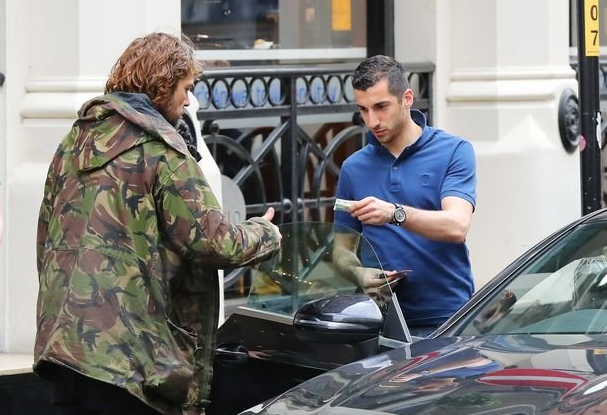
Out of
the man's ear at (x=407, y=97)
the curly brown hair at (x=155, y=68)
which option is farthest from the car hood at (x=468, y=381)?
the man's ear at (x=407, y=97)

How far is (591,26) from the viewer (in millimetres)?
7188

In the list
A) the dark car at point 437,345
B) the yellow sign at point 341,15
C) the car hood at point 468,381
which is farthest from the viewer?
the yellow sign at point 341,15

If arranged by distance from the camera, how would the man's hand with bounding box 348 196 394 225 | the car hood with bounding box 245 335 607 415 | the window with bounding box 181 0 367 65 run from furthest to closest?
1. the window with bounding box 181 0 367 65
2. the man's hand with bounding box 348 196 394 225
3. the car hood with bounding box 245 335 607 415

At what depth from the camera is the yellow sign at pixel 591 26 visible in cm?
715

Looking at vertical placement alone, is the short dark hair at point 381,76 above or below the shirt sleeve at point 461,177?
above

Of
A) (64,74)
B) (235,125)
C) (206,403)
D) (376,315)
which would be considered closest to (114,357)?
(206,403)

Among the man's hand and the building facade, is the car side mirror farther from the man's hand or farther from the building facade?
the building facade

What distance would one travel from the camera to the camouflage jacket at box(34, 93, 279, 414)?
4.09 meters

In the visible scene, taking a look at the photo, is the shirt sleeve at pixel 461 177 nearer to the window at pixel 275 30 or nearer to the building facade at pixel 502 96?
the window at pixel 275 30

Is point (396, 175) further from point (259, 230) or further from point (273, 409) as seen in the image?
point (273, 409)

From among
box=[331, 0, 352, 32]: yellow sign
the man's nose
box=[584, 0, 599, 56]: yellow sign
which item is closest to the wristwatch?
the man's nose

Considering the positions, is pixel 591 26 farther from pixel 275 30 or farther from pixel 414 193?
pixel 275 30

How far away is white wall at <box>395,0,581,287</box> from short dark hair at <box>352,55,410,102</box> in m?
4.41

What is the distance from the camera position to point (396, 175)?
16.9 feet
